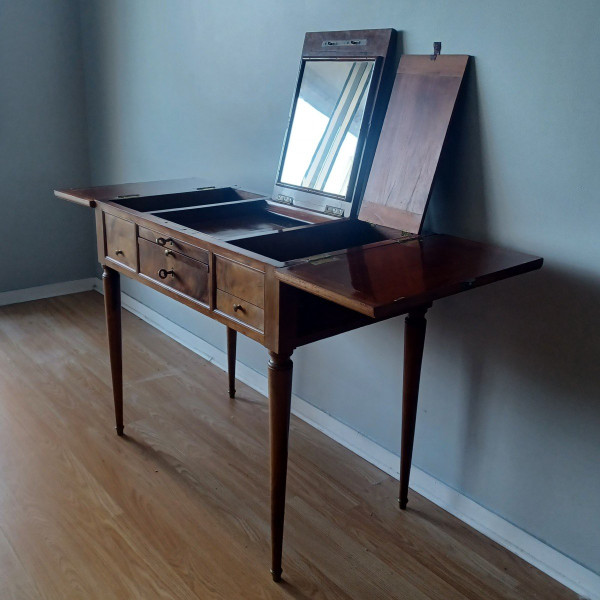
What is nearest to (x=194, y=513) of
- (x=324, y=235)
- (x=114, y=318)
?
(x=114, y=318)

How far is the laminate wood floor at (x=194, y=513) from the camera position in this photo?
1.62 m

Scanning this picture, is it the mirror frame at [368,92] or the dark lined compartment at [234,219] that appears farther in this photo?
the dark lined compartment at [234,219]

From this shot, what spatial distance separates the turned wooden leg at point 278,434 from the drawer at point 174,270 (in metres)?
0.32

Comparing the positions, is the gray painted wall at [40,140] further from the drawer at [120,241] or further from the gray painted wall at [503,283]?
the drawer at [120,241]

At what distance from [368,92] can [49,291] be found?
2.50 metres

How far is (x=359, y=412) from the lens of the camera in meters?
2.15

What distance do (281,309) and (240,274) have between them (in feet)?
0.54

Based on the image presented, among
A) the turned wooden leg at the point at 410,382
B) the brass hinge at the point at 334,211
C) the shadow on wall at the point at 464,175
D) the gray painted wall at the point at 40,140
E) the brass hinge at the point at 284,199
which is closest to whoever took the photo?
the shadow on wall at the point at 464,175

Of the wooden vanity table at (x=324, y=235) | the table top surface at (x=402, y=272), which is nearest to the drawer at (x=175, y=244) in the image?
the wooden vanity table at (x=324, y=235)

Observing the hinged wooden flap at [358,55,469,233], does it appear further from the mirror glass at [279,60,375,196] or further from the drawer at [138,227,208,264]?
the drawer at [138,227,208,264]

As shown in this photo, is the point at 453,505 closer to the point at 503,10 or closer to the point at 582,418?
the point at 582,418

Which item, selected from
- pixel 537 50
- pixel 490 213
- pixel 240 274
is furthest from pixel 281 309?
pixel 537 50

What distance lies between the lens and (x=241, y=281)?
1.53 metres

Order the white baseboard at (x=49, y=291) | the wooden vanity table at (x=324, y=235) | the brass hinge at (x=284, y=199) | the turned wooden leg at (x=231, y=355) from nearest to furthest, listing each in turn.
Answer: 1. the wooden vanity table at (x=324, y=235)
2. the brass hinge at (x=284, y=199)
3. the turned wooden leg at (x=231, y=355)
4. the white baseboard at (x=49, y=291)
